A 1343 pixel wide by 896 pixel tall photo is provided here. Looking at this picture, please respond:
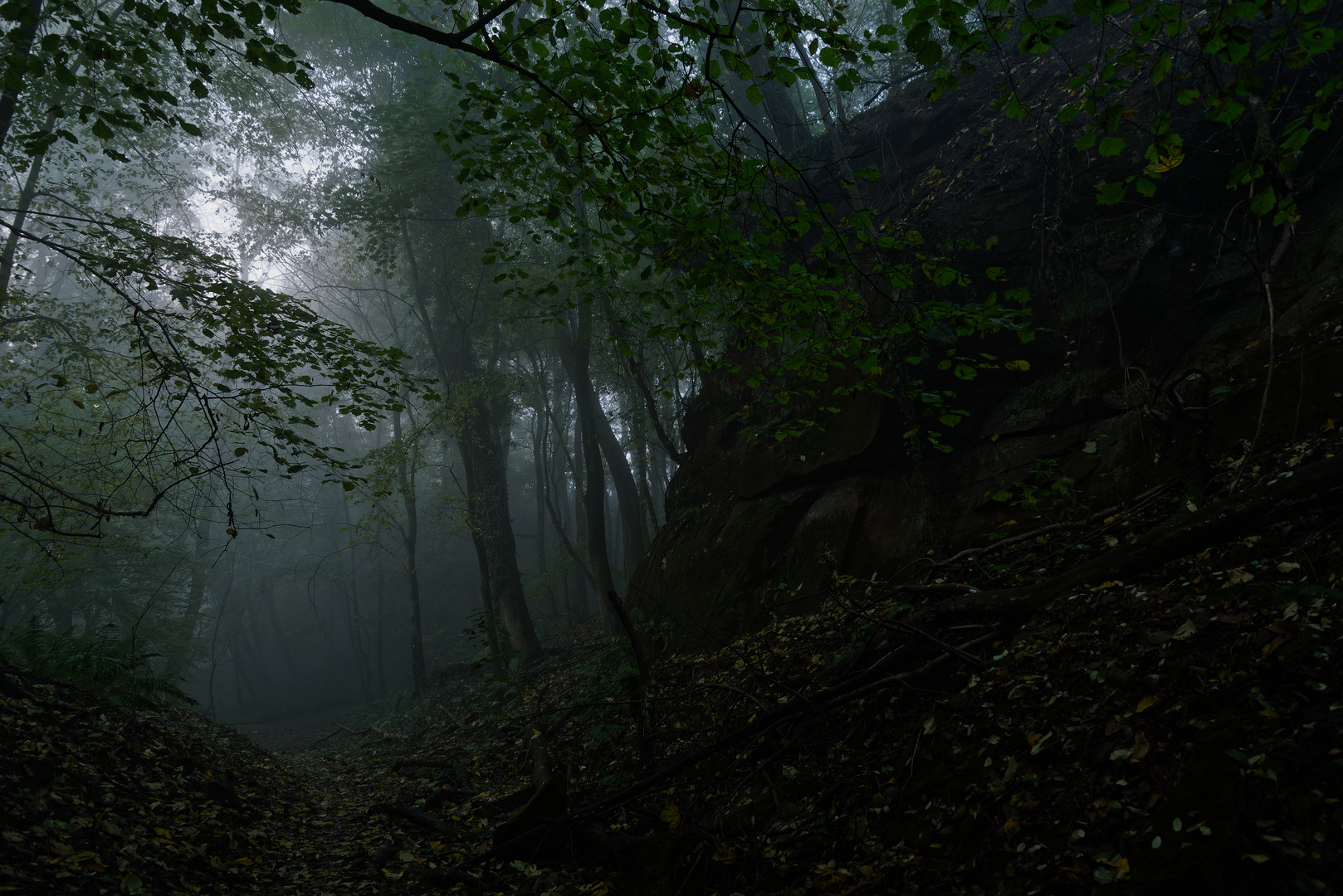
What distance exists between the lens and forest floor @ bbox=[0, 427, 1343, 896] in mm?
2422

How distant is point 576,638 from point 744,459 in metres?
8.97

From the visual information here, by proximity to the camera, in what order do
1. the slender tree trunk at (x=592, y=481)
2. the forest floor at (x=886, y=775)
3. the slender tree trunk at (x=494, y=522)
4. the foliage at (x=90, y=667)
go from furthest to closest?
the slender tree trunk at (x=494, y=522) < the slender tree trunk at (x=592, y=481) < the foliage at (x=90, y=667) < the forest floor at (x=886, y=775)

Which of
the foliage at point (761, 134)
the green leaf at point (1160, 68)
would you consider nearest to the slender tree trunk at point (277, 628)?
the foliage at point (761, 134)

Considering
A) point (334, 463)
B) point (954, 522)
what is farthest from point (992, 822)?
point (334, 463)

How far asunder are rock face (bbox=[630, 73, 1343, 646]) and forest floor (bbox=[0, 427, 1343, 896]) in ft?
3.01

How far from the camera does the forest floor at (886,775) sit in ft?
7.95

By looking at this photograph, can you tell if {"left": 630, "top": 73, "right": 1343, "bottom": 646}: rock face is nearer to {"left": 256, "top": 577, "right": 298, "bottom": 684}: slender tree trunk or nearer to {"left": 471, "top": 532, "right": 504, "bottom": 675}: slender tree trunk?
{"left": 471, "top": 532, "right": 504, "bottom": 675}: slender tree trunk

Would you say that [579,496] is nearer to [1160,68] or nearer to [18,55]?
[18,55]

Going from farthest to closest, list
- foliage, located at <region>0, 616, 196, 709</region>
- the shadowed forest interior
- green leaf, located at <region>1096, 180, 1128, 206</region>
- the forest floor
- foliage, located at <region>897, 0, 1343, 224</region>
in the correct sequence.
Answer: foliage, located at <region>0, 616, 196, 709</region> → green leaf, located at <region>1096, 180, 1128, 206</region> → the shadowed forest interior → foliage, located at <region>897, 0, 1343, 224</region> → the forest floor

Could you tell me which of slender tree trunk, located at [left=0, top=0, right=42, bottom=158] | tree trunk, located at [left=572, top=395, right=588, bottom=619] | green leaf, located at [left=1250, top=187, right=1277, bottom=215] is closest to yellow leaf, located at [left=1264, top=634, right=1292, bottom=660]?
green leaf, located at [left=1250, top=187, right=1277, bottom=215]

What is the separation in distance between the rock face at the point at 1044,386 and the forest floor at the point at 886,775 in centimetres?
92

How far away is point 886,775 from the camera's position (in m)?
3.85

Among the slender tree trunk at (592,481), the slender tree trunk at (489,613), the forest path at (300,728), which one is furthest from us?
the forest path at (300,728)

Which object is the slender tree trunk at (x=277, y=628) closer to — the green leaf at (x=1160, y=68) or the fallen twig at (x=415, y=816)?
the fallen twig at (x=415, y=816)
